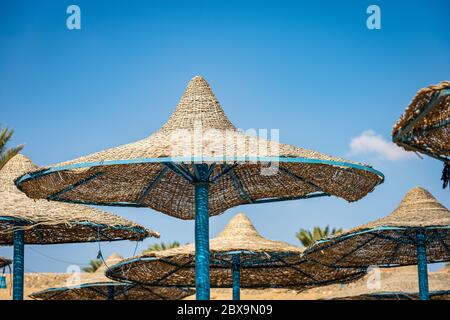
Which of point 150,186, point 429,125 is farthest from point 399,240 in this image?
point 429,125

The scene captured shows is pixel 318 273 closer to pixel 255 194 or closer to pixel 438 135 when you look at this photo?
pixel 255 194

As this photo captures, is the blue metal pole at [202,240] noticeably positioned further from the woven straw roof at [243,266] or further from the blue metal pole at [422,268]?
the blue metal pole at [422,268]

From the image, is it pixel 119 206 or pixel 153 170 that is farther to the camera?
pixel 119 206

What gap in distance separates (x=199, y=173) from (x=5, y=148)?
4633 millimetres

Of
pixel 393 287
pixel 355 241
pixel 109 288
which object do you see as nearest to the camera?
pixel 355 241

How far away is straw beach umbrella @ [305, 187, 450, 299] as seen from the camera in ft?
45.3

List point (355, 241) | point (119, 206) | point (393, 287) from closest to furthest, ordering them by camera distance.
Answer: point (119, 206), point (355, 241), point (393, 287)

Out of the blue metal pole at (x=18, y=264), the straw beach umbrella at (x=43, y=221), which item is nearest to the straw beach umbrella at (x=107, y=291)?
the straw beach umbrella at (x=43, y=221)

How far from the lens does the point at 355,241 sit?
579 inches

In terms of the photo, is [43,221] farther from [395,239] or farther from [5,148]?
[395,239]

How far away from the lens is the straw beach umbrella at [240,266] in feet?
49.8
